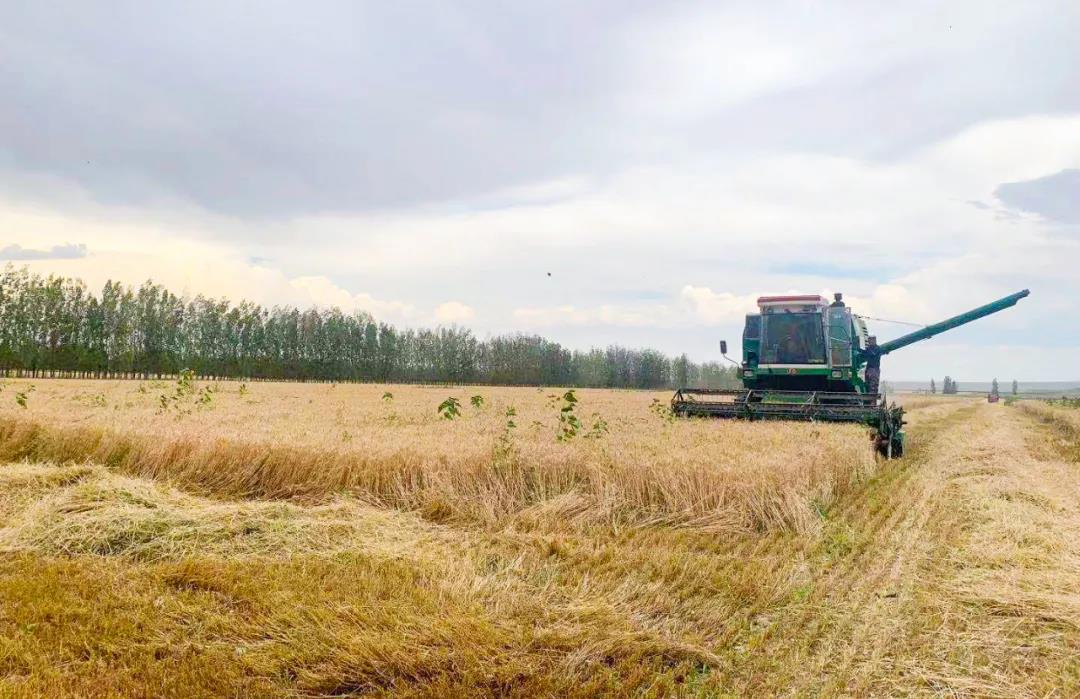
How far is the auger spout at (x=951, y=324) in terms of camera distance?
55.4 feet

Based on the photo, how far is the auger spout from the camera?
16.9 m

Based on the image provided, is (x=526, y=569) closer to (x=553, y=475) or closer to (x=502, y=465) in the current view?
(x=553, y=475)

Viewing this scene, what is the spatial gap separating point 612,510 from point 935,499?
14.1 feet

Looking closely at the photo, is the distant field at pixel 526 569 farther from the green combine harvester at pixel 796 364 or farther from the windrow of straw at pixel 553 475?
the green combine harvester at pixel 796 364

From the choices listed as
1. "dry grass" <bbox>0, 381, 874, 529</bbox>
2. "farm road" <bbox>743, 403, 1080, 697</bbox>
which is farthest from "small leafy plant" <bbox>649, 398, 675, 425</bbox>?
"farm road" <bbox>743, 403, 1080, 697</bbox>

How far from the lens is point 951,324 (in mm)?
17141

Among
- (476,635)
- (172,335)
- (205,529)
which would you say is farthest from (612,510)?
(172,335)

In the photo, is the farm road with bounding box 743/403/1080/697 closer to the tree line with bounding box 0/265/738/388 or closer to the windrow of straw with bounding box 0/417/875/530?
the windrow of straw with bounding box 0/417/875/530

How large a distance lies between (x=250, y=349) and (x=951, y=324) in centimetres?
7566

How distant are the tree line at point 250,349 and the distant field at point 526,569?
62.5 meters

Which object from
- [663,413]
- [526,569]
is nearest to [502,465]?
[526,569]

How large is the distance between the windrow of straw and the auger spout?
845 centimetres

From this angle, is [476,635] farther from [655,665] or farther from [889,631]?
[889,631]

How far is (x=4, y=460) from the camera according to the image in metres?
10.1
